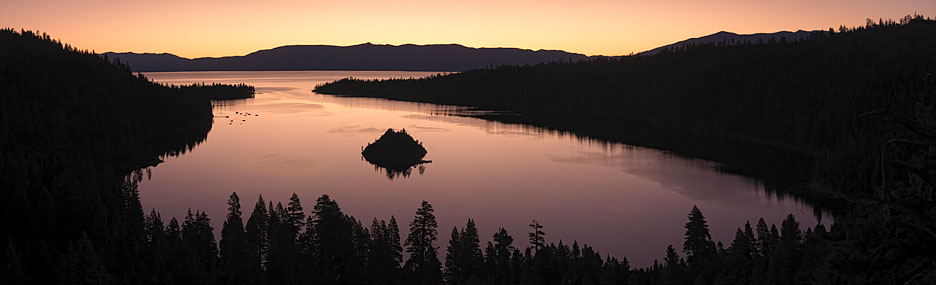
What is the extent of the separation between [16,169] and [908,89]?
546 ft

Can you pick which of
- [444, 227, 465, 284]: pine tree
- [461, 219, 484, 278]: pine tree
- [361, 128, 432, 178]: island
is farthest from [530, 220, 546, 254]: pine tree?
[361, 128, 432, 178]: island

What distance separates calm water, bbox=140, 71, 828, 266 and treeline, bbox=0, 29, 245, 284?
1206cm

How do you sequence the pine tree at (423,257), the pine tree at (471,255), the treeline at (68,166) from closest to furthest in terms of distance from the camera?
1. the pine tree at (423,257)
2. the pine tree at (471,255)
3. the treeline at (68,166)

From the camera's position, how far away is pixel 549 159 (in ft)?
473

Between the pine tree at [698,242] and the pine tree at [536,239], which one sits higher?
the pine tree at [698,242]

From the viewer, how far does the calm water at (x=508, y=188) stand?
276ft

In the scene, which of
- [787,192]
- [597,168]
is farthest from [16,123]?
[787,192]

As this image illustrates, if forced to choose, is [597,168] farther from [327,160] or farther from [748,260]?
[748,260]

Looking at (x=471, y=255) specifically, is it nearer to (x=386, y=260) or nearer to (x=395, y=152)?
(x=386, y=260)

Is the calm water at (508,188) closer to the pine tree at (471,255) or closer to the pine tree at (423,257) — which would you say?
the pine tree at (423,257)

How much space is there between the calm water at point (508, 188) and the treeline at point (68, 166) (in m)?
12.1

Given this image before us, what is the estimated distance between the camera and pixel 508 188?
11075cm

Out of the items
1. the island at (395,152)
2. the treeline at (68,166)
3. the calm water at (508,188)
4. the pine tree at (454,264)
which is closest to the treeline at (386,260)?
the pine tree at (454,264)

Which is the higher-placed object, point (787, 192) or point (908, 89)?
point (908, 89)
